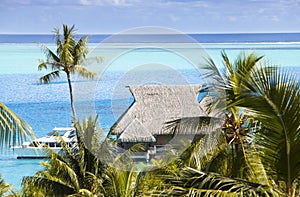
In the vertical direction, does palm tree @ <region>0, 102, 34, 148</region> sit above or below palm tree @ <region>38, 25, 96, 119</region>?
below

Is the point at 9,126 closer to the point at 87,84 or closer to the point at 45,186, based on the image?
the point at 45,186

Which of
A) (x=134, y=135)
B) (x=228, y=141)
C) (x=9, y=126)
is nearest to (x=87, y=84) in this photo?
(x=134, y=135)

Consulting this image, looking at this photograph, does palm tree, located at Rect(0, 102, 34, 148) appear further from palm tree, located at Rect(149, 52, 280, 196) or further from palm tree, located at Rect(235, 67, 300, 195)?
palm tree, located at Rect(149, 52, 280, 196)

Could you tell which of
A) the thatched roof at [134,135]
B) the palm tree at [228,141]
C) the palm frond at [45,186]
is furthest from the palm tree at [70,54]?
the palm tree at [228,141]

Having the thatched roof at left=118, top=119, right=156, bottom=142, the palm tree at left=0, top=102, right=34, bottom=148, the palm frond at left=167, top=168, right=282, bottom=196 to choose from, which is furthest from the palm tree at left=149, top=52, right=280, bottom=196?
the thatched roof at left=118, top=119, right=156, bottom=142

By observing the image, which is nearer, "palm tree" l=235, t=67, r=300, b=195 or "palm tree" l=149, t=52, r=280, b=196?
"palm tree" l=235, t=67, r=300, b=195

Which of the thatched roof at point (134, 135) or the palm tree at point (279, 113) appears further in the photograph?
the thatched roof at point (134, 135)

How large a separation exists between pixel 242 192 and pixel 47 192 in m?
7.03

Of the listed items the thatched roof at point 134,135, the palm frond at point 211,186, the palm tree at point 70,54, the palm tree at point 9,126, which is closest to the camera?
the palm tree at point 9,126

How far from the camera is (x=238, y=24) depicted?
110000mm

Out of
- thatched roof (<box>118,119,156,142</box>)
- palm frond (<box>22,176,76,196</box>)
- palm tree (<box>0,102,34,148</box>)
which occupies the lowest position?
palm frond (<box>22,176,76,196</box>)

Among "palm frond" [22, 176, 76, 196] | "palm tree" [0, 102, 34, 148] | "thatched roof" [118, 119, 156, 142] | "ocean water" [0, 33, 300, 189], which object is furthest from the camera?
"thatched roof" [118, 119, 156, 142]

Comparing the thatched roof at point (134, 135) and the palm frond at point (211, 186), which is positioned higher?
the palm frond at point (211, 186)

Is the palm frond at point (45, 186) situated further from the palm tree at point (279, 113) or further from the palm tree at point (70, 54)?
the palm tree at point (70, 54)
